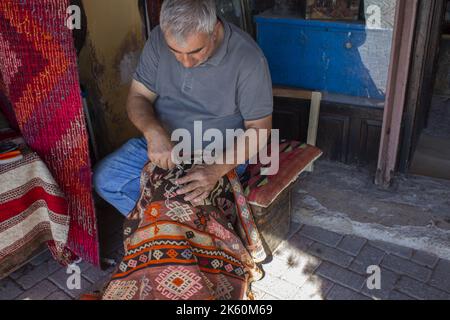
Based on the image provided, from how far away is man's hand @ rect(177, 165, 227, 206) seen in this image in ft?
6.87

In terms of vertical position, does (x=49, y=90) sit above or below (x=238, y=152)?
above

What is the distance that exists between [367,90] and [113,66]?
5.64 ft

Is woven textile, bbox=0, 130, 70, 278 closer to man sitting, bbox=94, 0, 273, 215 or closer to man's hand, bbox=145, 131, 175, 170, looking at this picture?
man sitting, bbox=94, 0, 273, 215

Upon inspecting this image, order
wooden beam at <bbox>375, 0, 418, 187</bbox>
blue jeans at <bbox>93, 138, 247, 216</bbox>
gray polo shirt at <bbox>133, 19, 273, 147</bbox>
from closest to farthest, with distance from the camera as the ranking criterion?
gray polo shirt at <bbox>133, 19, 273, 147</bbox>, blue jeans at <bbox>93, 138, 247, 216</bbox>, wooden beam at <bbox>375, 0, 418, 187</bbox>

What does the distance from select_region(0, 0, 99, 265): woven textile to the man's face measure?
52cm

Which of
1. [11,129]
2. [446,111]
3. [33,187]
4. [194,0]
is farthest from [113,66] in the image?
[446,111]

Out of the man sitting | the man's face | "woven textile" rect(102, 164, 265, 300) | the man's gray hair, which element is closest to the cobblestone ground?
"woven textile" rect(102, 164, 265, 300)

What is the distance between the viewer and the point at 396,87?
110 inches

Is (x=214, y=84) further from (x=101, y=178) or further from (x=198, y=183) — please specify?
(x=101, y=178)

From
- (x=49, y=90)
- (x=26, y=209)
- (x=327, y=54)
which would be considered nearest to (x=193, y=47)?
(x=49, y=90)

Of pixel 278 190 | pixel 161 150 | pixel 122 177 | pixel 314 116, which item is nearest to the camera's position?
pixel 161 150

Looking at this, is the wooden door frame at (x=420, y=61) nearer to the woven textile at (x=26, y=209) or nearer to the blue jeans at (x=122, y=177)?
the blue jeans at (x=122, y=177)

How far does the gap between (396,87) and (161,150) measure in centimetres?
150

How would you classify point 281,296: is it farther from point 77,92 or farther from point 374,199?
point 77,92
